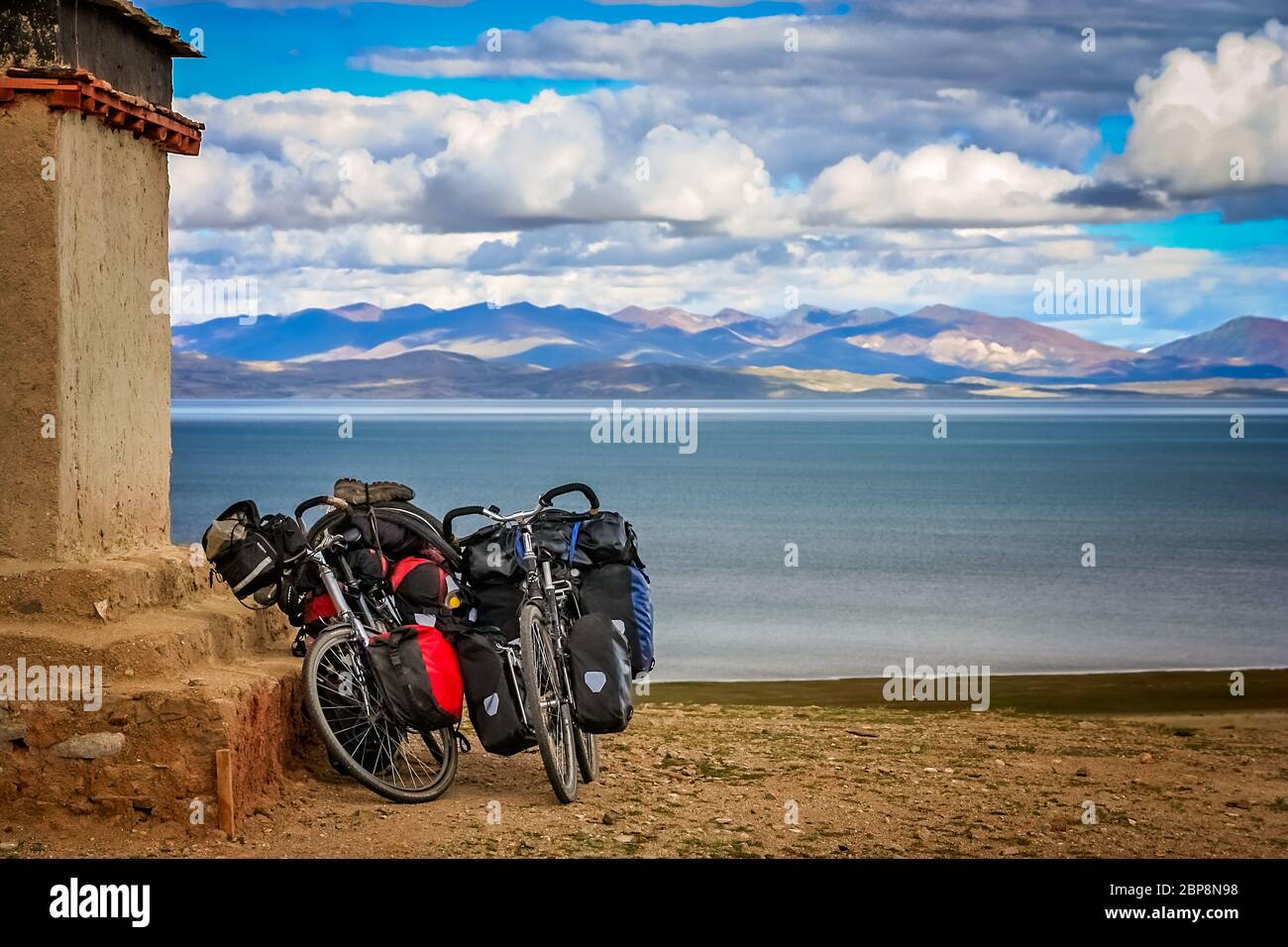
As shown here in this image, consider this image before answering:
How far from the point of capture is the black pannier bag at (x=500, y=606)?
8539mm

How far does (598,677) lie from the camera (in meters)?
8.08

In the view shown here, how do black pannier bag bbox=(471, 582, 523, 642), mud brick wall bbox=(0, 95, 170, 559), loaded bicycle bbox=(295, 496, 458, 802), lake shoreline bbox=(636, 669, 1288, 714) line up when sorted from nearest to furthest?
loaded bicycle bbox=(295, 496, 458, 802)
mud brick wall bbox=(0, 95, 170, 559)
black pannier bag bbox=(471, 582, 523, 642)
lake shoreline bbox=(636, 669, 1288, 714)

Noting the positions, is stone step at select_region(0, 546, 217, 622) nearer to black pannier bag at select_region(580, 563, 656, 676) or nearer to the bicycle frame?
the bicycle frame

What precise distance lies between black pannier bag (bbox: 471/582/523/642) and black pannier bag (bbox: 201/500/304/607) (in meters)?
1.04

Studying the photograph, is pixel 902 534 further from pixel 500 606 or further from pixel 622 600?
pixel 500 606

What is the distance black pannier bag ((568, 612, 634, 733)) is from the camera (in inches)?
316

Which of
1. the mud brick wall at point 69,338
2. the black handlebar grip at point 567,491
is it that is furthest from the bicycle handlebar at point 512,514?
the mud brick wall at point 69,338

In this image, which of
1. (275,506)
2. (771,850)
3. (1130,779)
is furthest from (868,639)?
(275,506)

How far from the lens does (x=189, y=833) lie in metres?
7.55

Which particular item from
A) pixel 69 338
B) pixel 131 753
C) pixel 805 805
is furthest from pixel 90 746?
pixel 805 805

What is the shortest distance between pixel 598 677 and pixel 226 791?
1946mm

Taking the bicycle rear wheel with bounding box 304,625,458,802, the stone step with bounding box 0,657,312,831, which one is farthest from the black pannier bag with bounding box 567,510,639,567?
the stone step with bounding box 0,657,312,831

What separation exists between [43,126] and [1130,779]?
734cm

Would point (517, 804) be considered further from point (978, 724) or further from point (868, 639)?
point (868, 639)
